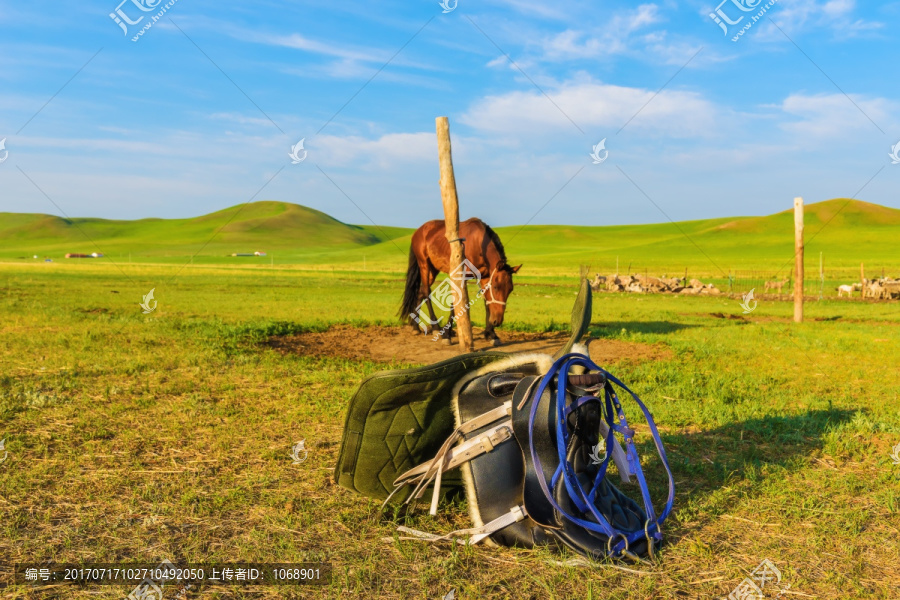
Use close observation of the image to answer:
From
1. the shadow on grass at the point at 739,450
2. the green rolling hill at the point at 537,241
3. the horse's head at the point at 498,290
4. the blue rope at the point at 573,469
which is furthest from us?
the green rolling hill at the point at 537,241

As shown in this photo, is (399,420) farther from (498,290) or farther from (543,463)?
(498,290)

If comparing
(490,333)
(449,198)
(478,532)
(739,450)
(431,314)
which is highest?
(449,198)

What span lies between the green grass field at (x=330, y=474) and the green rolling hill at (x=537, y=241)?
38.0m

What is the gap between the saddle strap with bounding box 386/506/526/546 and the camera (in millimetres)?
3395

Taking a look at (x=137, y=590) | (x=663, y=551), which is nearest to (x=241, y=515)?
(x=137, y=590)

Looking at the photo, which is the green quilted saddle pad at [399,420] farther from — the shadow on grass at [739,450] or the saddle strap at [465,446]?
the shadow on grass at [739,450]

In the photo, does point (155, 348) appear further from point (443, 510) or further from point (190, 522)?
point (443, 510)

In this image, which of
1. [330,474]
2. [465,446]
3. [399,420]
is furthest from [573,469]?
[330,474]

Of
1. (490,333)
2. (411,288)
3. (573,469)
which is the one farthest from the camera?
(411,288)

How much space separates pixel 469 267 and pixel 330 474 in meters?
6.75

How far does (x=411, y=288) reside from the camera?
13.5m

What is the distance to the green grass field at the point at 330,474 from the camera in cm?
321

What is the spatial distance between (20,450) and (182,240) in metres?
153

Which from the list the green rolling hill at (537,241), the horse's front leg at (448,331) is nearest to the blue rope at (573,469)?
the horse's front leg at (448,331)
